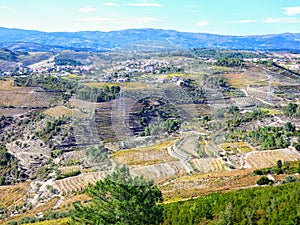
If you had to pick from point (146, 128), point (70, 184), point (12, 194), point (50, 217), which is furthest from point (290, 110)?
point (146, 128)

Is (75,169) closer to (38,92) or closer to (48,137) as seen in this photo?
(48,137)

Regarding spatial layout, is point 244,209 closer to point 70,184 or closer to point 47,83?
point 70,184

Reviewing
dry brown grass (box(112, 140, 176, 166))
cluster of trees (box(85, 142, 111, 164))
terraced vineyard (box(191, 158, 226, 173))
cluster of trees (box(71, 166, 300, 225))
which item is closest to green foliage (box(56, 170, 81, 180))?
terraced vineyard (box(191, 158, 226, 173))

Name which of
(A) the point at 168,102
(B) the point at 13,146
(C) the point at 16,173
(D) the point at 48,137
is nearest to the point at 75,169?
(C) the point at 16,173

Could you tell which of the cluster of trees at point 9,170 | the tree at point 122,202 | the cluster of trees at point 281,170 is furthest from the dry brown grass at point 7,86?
the tree at point 122,202

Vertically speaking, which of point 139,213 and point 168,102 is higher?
point 168,102

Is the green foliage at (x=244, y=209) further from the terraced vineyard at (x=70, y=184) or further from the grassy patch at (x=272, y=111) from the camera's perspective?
the grassy patch at (x=272, y=111)
